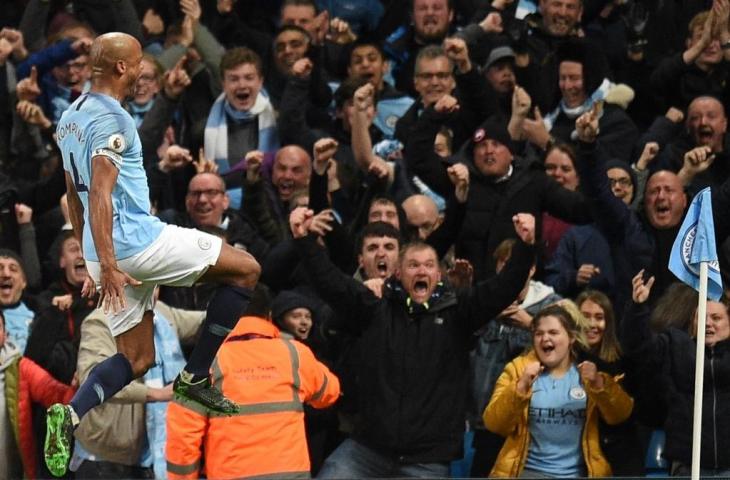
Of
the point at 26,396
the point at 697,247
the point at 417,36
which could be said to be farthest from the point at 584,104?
the point at 26,396

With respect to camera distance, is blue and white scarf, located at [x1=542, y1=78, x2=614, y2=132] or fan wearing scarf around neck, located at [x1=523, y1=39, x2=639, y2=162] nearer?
fan wearing scarf around neck, located at [x1=523, y1=39, x2=639, y2=162]

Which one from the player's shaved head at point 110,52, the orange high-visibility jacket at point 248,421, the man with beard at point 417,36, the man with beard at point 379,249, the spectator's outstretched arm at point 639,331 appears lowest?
the orange high-visibility jacket at point 248,421

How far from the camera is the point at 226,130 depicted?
511 inches

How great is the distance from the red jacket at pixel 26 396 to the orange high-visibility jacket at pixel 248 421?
1.02 meters

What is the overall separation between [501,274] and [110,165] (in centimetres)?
319

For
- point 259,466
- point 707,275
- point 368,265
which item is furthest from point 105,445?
point 707,275

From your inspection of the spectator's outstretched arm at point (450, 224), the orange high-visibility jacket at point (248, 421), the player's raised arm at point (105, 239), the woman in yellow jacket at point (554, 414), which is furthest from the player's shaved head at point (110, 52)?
the spectator's outstretched arm at point (450, 224)

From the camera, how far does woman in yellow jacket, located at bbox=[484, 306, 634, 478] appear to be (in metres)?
10.3

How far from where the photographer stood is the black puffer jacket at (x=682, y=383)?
10.2 m

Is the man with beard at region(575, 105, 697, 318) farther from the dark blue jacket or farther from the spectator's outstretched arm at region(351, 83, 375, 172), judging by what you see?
the spectator's outstretched arm at region(351, 83, 375, 172)

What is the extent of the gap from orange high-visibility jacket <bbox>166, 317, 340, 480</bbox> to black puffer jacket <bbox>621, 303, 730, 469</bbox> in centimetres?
216

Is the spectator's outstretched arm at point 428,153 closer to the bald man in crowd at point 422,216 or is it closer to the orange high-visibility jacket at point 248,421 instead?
the bald man in crowd at point 422,216

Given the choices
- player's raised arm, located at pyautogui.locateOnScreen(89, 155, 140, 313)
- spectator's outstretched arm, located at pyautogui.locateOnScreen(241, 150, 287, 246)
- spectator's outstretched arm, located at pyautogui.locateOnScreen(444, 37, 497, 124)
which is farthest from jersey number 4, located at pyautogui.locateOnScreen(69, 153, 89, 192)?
spectator's outstretched arm, located at pyautogui.locateOnScreen(444, 37, 497, 124)

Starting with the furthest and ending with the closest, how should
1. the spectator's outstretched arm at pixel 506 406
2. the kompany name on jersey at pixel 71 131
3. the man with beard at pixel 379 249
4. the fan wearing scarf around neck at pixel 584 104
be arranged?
the fan wearing scarf around neck at pixel 584 104, the man with beard at pixel 379 249, the spectator's outstretched arm at pixel 506 406, the kompany name on jersey at pixel 71 131
